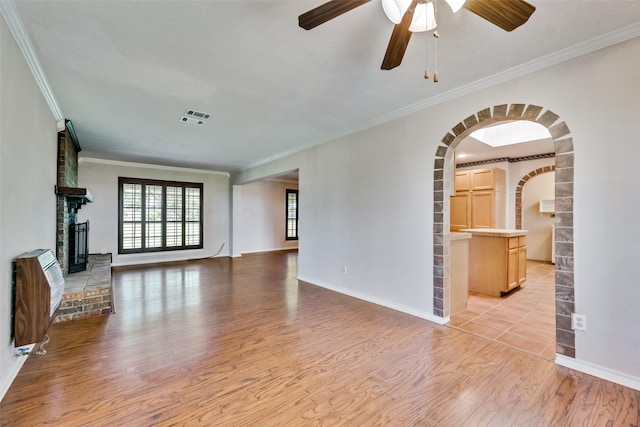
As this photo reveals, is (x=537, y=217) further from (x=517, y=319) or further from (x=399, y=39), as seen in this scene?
(x=399, y=39)

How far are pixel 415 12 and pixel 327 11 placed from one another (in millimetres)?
596

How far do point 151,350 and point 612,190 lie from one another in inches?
157

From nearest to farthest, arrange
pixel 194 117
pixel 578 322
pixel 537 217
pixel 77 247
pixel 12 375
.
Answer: pixel 12 375, pixel 578 322, pixel 194 117, pixel 77 247, pixel 537 217

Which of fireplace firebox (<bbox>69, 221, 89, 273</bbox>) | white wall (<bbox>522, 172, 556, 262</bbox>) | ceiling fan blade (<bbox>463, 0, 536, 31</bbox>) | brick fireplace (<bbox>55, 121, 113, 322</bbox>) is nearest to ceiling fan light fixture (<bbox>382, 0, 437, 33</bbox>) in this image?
ceiling fan blade (<bbox>463, 0, 536, 31</bbox>)

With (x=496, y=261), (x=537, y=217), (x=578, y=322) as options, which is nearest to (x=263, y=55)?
(x=578, y=322)

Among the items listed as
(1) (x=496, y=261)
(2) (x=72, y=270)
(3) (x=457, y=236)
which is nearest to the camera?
(3) (x=457, y=236)

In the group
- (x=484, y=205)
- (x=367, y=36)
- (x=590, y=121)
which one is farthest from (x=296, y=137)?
(x=484, y=205)

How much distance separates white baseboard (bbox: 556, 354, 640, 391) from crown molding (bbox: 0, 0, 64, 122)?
4631mm

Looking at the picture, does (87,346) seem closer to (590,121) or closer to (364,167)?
(364,167)

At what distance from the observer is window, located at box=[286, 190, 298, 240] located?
9812mm

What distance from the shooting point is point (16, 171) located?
209 cm

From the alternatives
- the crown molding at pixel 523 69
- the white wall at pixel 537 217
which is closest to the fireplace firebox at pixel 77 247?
the crown molding at pixel 523 69

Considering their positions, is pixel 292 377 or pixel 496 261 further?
pixel 496 261

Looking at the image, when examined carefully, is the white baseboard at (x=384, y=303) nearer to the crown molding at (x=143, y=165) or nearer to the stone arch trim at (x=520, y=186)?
the crown molding at (x=143, y=165)
